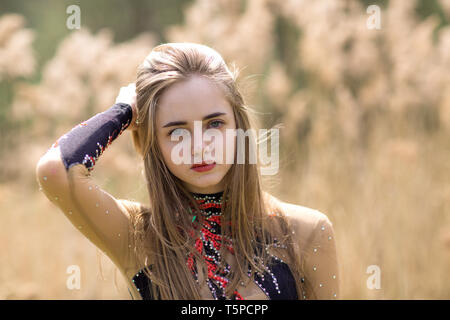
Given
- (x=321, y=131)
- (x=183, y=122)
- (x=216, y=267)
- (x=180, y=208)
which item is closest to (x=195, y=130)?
(x=183, y=122)

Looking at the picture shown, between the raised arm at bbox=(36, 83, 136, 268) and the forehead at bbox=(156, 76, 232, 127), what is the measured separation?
0.16 meters

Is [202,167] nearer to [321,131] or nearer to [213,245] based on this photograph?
[213,245]

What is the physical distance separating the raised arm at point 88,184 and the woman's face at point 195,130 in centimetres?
16

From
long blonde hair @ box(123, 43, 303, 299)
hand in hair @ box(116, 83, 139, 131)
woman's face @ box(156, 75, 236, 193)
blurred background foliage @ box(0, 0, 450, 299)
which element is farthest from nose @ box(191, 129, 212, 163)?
blurred background foliage @ box(0, 0, 450, 299)

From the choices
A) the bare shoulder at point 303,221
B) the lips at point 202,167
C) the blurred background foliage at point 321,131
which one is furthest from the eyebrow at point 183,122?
the blurred background foliage at point 321,131

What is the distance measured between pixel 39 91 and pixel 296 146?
160 centimetres

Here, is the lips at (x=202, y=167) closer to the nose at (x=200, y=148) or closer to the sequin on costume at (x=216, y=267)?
the nose at (x=200, y=148)

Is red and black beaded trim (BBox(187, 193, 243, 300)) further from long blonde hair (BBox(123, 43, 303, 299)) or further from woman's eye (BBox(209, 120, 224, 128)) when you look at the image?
woman's eye (BBox(209, 120, 224, 128))

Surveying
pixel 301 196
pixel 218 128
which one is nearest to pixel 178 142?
pixel 218 128

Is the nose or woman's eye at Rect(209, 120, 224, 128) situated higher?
woman's eye at Rect(209, 120, 224, 128)

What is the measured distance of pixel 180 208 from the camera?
1.58 m

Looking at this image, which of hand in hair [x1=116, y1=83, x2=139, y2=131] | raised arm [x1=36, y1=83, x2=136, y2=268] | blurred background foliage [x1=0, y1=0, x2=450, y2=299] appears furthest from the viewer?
blurred background foliage [x1=0, y1=0, x2=450, y2=299]

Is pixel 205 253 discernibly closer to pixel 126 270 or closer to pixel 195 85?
pixel 126 270

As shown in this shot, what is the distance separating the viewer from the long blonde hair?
152cm
